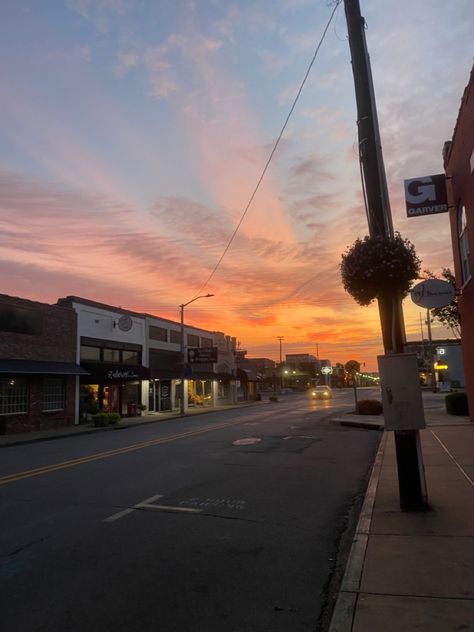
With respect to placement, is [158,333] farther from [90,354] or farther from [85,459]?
[85,459]

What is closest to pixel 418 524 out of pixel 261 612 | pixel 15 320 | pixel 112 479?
pixel 261 612

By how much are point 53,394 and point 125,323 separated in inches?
320

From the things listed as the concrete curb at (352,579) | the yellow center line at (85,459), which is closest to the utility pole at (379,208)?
the concrete curb at (352,579)

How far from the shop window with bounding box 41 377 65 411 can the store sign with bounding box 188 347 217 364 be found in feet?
49.7

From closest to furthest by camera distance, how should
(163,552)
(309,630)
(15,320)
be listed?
(309,630) → (163,552) → (15,320)

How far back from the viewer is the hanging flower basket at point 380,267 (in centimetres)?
728

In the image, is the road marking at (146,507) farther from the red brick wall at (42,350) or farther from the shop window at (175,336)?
the shop window at (175,336)

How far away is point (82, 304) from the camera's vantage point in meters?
29.9

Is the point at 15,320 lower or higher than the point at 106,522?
higher

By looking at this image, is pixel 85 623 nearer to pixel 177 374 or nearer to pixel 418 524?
pixel 418 524

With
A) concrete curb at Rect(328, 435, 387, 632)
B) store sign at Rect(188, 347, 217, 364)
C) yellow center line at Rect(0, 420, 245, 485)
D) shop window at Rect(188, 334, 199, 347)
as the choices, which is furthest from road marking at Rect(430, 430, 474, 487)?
shop window at Rect(188, 334, 199, 347)

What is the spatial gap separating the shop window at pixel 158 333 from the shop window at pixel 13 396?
13.8m

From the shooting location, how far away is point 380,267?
23.8ft

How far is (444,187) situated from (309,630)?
1473 centimetres
